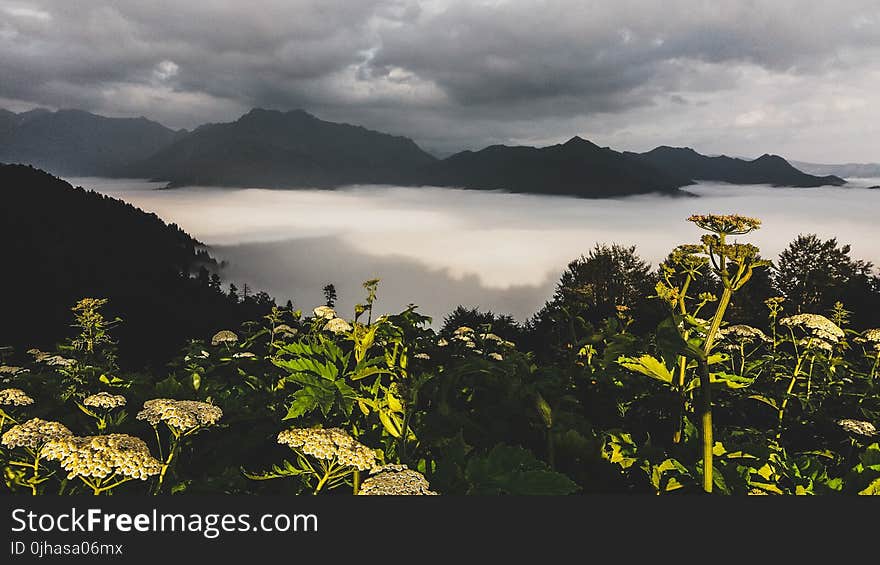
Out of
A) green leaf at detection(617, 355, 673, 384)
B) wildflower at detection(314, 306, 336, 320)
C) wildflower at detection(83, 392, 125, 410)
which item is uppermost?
green leaf at detection(617, 355, 673, 384)

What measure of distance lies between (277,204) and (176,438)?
32.3m

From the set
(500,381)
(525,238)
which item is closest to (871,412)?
(500,381)

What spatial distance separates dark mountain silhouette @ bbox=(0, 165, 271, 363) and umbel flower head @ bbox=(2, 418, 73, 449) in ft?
85.6

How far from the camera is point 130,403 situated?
389 centimetres

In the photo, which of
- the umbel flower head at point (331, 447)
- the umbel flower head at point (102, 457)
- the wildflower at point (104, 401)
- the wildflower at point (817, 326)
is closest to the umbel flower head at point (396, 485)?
the umbel flower head at point (331, 447)

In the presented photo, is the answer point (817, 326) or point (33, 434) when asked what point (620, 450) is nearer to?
point (817, 326)

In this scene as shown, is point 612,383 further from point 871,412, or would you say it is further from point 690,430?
point 871,412

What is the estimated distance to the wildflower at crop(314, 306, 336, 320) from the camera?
4.74m

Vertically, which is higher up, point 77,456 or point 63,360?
point 77,456

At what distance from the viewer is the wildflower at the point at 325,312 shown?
4738 millimetres

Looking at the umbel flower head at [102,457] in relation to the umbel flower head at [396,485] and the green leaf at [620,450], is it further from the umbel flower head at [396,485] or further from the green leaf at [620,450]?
the green leaf at [620,450]

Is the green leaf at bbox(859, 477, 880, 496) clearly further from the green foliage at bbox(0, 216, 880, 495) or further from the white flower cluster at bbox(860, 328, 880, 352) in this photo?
the white flower cluster at bbox(860, 328, 880, 352)

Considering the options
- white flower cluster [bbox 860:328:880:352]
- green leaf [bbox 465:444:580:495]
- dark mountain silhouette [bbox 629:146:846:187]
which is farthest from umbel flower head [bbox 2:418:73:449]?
dark mountain silhouette [bbox 629:146:846:187]

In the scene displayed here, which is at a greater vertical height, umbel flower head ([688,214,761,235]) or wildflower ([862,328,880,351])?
umbel flower head ([688,214,761,235])
